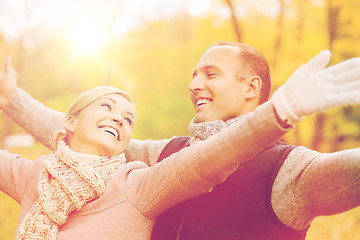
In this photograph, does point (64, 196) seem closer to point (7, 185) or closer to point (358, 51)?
point (7, 185)

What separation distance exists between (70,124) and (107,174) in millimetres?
464

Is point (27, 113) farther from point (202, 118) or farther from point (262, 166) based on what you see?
point (262, 166)

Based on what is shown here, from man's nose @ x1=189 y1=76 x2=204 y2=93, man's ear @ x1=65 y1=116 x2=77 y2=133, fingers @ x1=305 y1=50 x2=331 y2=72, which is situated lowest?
fingers @ x1=305 y1=50 x2=331 y2=72

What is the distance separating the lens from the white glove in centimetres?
134

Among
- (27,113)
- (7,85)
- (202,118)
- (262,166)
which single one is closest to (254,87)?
(202,118)

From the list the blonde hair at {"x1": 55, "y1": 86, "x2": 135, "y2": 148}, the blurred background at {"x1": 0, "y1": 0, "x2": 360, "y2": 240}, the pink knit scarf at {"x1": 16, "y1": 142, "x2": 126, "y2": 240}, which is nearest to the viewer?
the pink knit scarf at {"x1": 16, "y1": 142, "x2": 126, "y2": 240}

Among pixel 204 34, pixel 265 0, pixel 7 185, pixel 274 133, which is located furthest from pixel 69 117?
pixel 204 34

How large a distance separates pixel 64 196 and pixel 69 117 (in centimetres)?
58

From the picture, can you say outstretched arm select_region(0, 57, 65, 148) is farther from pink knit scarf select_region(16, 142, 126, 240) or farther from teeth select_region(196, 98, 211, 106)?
teeth select_region(196, 98, 211, 106)

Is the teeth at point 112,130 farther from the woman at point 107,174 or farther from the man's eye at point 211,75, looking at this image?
the man's eye at point 211,75

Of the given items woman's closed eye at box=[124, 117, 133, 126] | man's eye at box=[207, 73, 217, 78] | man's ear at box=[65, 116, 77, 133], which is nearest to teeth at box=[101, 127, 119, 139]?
woman's closed eye at box=[124, 117, 133, 126]

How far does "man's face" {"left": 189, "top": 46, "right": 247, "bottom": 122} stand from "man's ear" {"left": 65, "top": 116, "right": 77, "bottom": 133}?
2.49 ft

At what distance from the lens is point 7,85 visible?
2703 mm

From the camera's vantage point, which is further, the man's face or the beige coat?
the man's face
